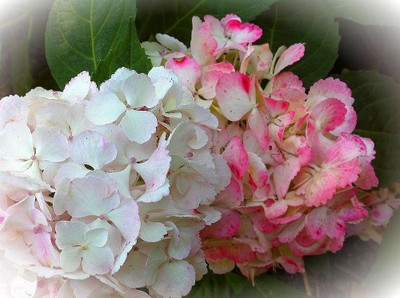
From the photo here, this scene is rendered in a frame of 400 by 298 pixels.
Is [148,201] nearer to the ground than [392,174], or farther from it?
farther from it

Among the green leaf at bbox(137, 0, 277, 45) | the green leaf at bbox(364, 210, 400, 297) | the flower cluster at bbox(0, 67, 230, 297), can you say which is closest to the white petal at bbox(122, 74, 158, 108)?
the flower cluster at bbox(0, 67, 230, 297)

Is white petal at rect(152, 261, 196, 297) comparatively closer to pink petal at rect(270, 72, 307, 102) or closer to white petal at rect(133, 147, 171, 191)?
white petal at rect(133, 147, 171, 191)

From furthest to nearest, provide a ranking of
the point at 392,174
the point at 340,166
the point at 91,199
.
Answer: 1. the point at 392,174
2. the point at 340,166
3. the point at 91,199

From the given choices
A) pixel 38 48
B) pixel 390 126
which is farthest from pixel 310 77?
pixel 38 48

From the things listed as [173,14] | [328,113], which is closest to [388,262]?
[328,113]

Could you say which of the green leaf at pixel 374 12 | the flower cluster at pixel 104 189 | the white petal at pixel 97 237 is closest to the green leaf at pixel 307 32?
the green leaf at pixel 374 12

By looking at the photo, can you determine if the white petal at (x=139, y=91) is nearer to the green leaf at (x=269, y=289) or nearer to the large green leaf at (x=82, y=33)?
the large green leaf at (x=82, y=33)

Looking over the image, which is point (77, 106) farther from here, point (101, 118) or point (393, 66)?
point (393, 66)
